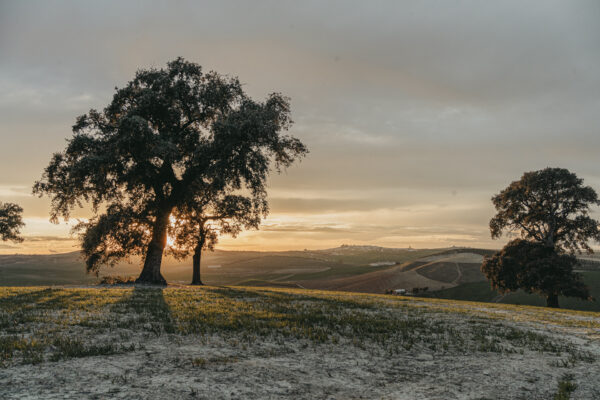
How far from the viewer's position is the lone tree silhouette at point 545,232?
38688 millimetres

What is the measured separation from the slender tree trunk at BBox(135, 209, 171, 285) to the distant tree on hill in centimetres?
175

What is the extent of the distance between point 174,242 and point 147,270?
5.39 meters

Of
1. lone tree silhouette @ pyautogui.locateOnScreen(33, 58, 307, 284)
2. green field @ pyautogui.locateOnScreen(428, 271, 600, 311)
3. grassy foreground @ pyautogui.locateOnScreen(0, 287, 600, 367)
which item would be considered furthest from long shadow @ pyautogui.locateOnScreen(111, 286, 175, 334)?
green field @ pyautogui.locateOnScreen(428, 271, 600, 311)

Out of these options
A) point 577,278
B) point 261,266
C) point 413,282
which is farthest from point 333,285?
point 261,266

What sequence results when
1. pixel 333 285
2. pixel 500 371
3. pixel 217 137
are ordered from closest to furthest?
pixel 500 371
pixel 217 137
pixel 333 285

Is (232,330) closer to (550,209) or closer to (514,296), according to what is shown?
(550,209)

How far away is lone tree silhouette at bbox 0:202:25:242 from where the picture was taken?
50.8 metres

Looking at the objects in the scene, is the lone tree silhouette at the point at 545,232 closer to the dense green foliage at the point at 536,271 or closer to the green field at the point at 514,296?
the dense green foliage at the point at 536,271

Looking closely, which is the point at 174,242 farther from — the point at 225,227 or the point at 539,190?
the point at 539,190

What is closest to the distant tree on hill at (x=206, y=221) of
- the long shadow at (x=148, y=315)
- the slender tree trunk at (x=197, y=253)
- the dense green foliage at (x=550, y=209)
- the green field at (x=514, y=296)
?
the slender tree trunk at (x=197, y=253)

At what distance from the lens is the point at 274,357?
7742 millimetres

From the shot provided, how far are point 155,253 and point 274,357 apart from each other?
26032mm

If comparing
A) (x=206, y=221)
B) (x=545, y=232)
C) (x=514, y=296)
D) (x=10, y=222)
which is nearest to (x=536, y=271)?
(x=545, y=232)

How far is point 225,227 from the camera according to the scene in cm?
3531
